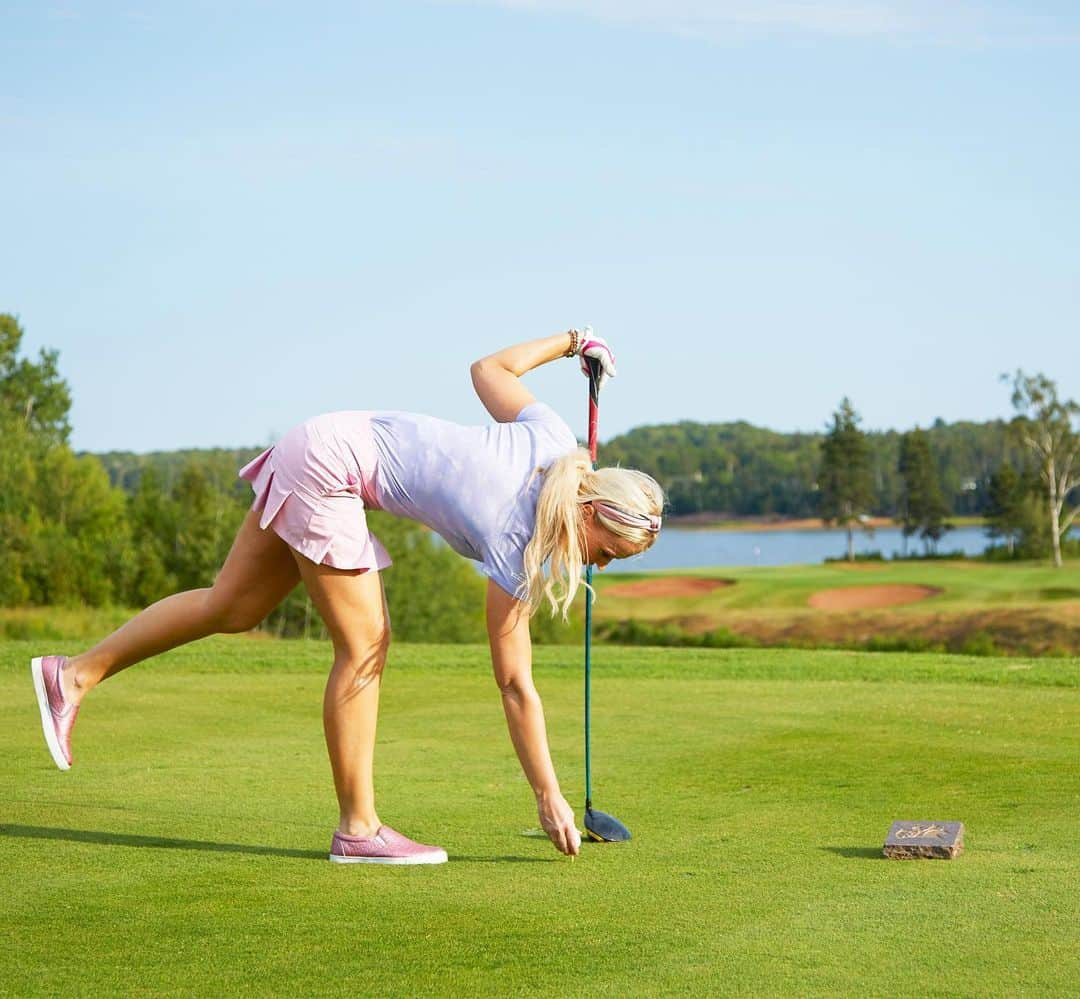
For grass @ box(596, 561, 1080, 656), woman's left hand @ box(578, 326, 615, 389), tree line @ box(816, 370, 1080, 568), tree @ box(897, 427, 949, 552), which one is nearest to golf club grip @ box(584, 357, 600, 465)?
woman's left hand @ box(578, 326, 615, 389)

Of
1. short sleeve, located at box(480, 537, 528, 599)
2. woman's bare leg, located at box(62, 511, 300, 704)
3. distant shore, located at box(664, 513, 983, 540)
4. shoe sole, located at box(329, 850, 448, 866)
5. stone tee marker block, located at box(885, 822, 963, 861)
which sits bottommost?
distant shore, located at box(664, 513, 983, 540)

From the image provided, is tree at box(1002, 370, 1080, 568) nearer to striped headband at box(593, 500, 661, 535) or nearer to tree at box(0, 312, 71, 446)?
tree at box(0, 312, 71, 446)

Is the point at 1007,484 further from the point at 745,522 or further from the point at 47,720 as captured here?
the point at 47,720

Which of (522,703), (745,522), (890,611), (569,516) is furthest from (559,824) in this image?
(745,522)

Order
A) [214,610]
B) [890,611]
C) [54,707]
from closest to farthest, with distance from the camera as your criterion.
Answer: [214,610]
[54,707]
[890,611]

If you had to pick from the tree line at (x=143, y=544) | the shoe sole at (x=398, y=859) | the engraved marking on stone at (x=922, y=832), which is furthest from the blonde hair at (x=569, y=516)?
the tree line at (x=143, y=544)

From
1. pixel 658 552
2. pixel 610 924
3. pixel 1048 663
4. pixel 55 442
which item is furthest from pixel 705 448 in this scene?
pixel 610 924

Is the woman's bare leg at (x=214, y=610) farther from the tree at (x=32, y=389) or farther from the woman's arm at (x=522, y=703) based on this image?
the tree at (x=32, y=389)

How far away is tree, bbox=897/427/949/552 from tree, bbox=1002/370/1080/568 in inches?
485

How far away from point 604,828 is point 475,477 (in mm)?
1087

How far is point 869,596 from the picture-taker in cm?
4409

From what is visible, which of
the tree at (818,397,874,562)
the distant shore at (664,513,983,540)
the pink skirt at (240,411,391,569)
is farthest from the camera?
the distant shore at (664,513,983,540)

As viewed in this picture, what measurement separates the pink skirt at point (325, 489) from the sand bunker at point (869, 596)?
129ft

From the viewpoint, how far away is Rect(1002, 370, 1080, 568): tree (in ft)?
179
